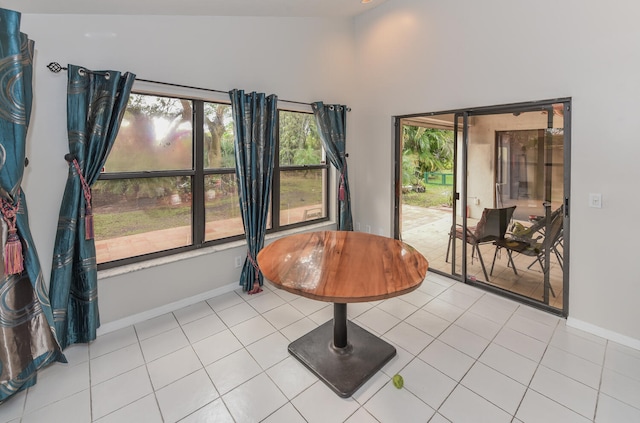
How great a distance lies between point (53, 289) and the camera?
2180mm

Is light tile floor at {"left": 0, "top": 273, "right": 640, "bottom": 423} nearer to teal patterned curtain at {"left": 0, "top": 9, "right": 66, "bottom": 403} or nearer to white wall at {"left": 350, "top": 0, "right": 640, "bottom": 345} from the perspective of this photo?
teal patterned curtain at {"left": 0, "top": 9, "right": 66, "bottom": 403}

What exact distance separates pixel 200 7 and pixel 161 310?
2.69 meters

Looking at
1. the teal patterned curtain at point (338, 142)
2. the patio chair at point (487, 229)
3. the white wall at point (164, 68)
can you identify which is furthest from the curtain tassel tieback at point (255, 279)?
the patio chair at point (487, 229)

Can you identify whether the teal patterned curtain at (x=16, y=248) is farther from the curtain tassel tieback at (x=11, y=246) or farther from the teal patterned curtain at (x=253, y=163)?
the teal patterned curtain at (x=253, y=163)

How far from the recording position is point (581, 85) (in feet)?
7.93

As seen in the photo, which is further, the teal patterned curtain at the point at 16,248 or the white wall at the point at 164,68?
the white wall at the point at 164,68

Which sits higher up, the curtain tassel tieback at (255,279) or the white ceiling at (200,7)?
the white ceiling at (200,7)

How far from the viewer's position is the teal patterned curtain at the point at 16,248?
1.70 meters

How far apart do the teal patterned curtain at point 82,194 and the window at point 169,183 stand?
24 cm

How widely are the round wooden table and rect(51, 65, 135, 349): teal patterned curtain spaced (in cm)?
136

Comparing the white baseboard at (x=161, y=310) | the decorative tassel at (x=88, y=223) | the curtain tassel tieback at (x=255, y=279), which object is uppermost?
the decorative tassel at (x=88, y=223)

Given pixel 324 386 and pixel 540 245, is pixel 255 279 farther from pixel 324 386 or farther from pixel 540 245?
pixel 540 245

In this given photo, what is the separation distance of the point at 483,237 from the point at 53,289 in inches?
153

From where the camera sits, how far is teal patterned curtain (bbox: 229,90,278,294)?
302cm
